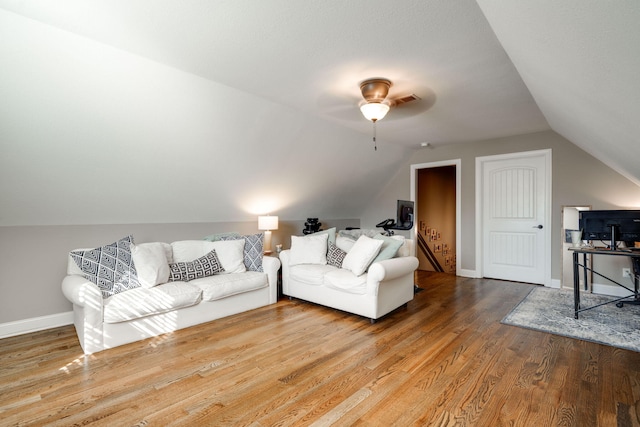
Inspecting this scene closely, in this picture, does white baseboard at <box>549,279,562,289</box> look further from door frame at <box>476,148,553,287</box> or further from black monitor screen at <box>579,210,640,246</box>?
black monitor screen at <box>579,210,640,246</box>

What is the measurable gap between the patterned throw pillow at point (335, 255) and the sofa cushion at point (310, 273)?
7 centimetres

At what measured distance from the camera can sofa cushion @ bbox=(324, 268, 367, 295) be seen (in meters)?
3.42

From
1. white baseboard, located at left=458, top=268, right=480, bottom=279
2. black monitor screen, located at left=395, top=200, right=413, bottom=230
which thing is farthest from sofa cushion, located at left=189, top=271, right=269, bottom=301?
white baseboard, located at left=458, top=268, right=480, bottom=279

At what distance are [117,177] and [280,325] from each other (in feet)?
7.47

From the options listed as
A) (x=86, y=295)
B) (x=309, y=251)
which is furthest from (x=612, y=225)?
(x=86, y=295)

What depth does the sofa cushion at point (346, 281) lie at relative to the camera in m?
3.42

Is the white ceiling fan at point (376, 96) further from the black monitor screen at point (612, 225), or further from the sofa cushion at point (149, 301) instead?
the sofa cushion at point (149, 301)

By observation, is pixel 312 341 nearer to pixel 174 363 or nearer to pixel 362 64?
pixel 174 363

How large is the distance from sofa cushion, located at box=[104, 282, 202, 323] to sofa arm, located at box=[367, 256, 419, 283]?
1.79 m

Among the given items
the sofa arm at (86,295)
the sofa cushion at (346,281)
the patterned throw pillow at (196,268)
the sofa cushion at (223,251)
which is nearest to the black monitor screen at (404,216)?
the sofa cushion at (346,281)

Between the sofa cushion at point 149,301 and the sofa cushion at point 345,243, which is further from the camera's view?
the sofa cushion at point 345,243

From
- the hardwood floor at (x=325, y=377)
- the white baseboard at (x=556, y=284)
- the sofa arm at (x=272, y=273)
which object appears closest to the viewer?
the hardwood floor at (x=325, y=377)

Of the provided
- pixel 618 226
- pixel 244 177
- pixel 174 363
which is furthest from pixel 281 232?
pixel 618 226

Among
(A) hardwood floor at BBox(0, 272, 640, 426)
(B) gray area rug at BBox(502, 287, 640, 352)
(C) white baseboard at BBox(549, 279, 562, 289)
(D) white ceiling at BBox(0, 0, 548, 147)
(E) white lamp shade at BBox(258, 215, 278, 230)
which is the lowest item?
(A) hardwood floor at BBox(0, 272, 640, 426)
